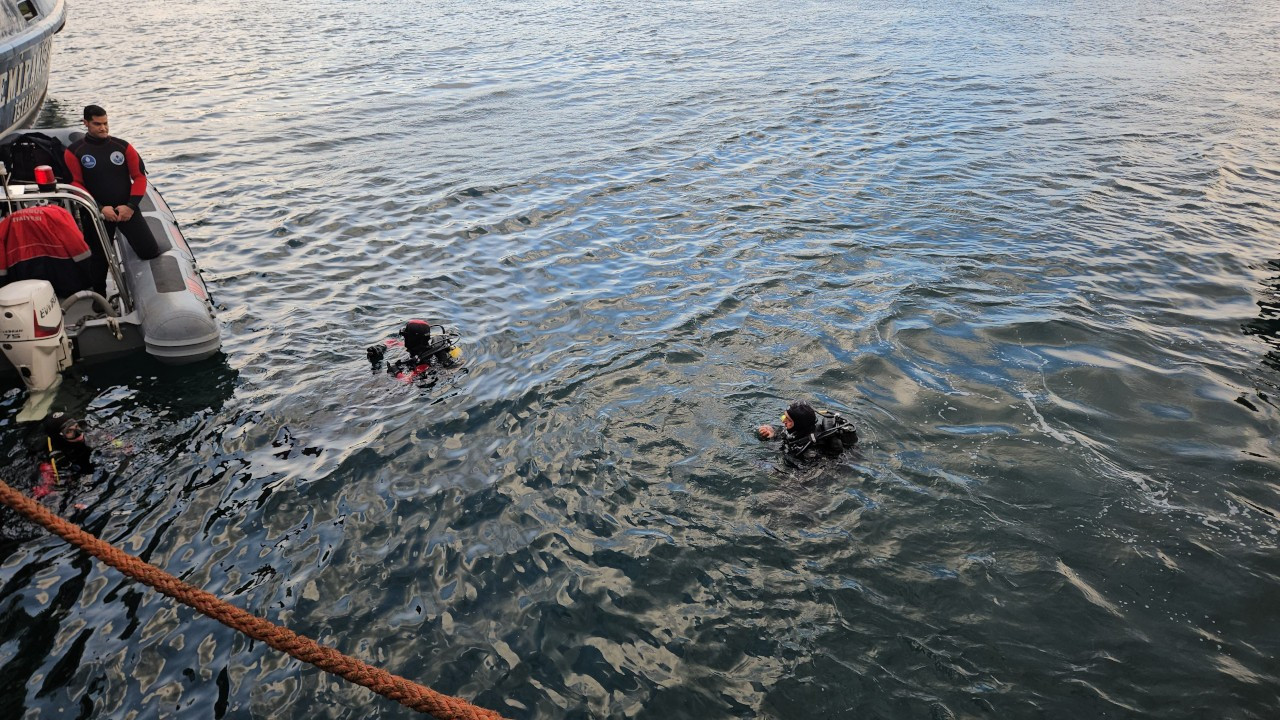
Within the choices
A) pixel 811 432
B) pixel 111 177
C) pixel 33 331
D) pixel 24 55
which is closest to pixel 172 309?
pixel 33 331

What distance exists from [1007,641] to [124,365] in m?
8.38

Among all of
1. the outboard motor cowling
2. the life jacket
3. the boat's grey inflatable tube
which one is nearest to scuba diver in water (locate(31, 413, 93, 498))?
the outboard motor cowling

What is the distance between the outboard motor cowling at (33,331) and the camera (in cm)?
715

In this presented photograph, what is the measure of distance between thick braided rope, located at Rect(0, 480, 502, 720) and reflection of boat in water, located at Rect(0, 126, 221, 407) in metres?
4.13

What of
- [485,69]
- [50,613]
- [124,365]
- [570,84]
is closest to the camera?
[50,613]

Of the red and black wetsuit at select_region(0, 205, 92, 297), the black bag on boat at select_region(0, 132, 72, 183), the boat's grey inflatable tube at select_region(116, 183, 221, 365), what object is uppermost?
the black bag on boat at select_region(0, 132, 72, 183)

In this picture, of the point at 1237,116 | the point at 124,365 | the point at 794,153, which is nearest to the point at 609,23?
the point at 794,153

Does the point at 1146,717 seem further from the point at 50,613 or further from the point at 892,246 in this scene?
the point at 892,246

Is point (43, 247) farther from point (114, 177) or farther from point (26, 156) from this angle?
point (26, 156)

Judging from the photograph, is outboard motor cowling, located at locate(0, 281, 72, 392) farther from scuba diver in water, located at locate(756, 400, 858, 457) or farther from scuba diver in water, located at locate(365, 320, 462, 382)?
scuba diver in water, located at locate(756, 400, 858, 457)

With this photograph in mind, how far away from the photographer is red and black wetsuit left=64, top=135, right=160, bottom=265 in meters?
8.47

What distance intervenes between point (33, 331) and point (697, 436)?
19.8 feet

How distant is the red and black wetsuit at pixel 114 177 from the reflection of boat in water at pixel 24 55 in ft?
25.8

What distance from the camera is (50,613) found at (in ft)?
17.3
